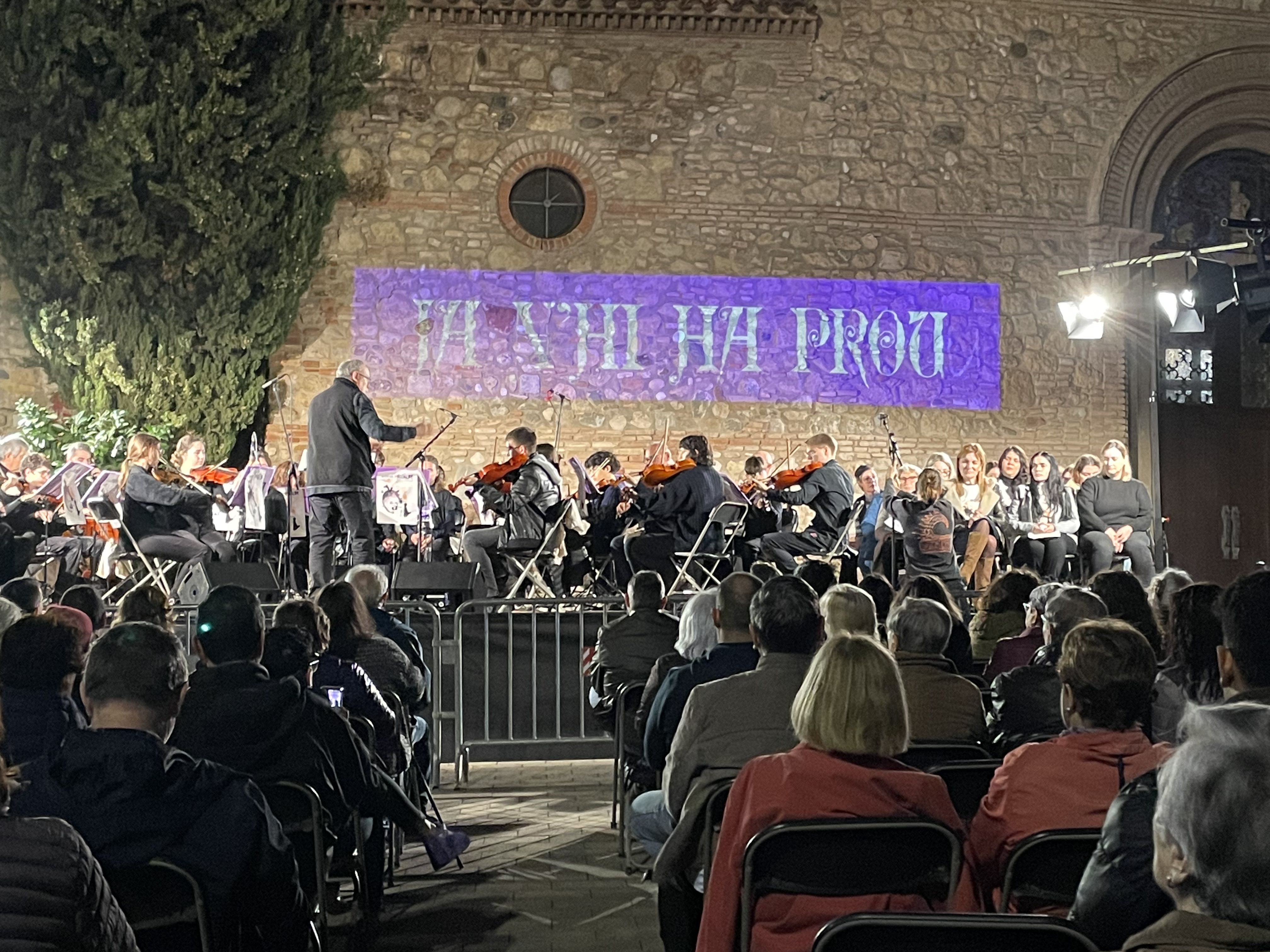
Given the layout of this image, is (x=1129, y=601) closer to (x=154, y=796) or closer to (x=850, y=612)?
(x=850, y=612)

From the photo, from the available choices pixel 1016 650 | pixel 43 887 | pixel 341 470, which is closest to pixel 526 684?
pixel 341 470

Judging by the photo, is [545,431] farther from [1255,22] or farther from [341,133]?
[1255,22]

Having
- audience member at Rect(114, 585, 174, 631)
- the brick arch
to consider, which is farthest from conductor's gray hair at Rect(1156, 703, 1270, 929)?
the brick arch

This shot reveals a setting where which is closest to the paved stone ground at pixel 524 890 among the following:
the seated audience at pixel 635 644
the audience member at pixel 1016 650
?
the seated audience at pixel 635 644

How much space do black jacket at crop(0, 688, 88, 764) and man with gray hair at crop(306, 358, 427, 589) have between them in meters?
6.47

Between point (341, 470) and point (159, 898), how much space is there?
751cm

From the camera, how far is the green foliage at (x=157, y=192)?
44.2 ft

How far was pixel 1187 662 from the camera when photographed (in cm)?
404

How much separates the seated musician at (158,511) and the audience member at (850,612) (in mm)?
6632

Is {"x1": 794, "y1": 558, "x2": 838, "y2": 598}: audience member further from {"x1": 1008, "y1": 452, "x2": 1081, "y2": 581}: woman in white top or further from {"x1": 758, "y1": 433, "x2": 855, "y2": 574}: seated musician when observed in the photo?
{"x1": 1008, "y1": 452, "x2": 1081, "y2": 581}: woman in white top

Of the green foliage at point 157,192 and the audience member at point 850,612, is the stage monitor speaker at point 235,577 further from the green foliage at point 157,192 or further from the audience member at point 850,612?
the audience member at point 850,612

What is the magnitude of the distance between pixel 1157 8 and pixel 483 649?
12.0 metres

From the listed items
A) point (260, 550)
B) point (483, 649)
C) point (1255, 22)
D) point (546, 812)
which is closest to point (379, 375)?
point (260, 550)

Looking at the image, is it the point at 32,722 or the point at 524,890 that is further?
the point at 524,890
